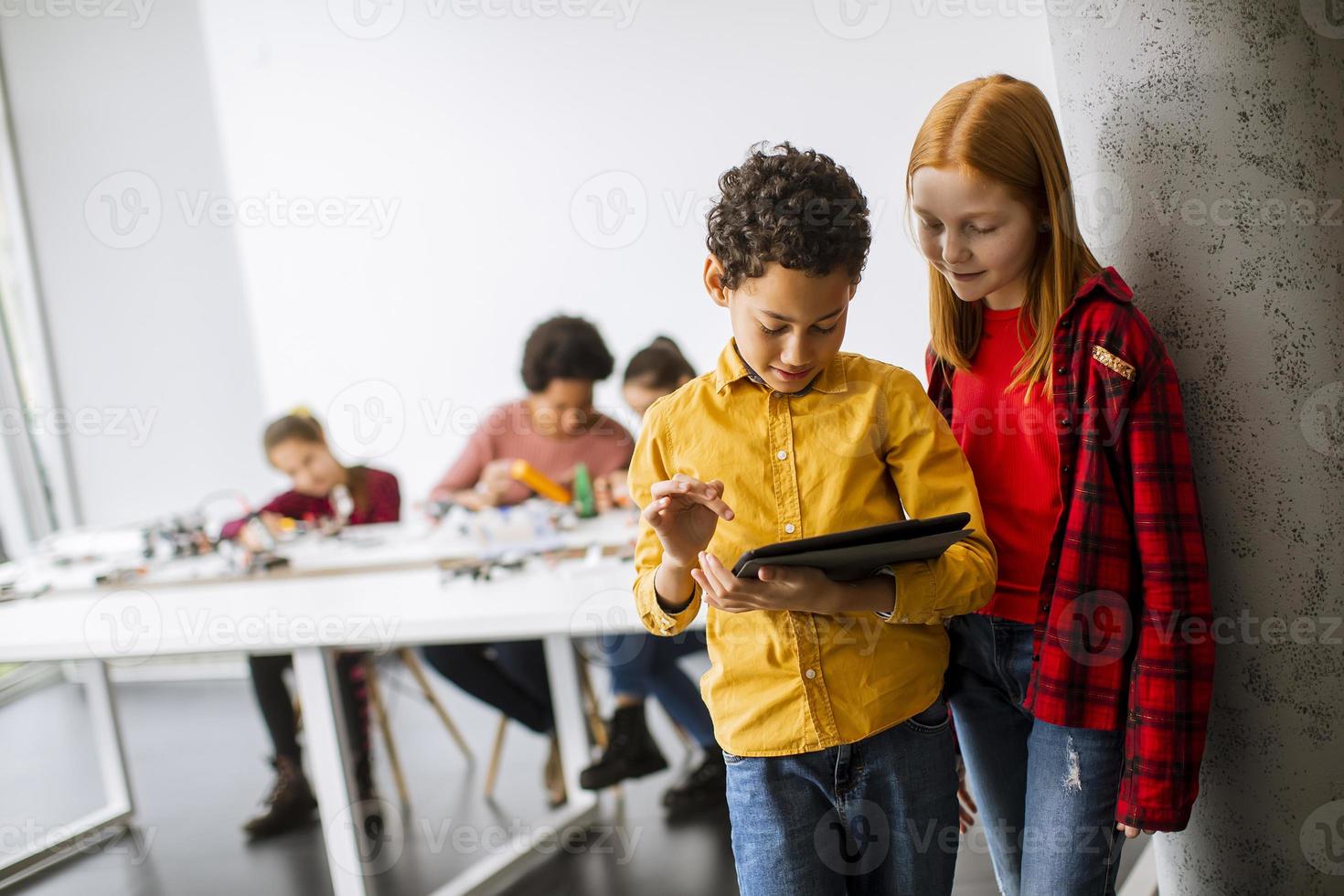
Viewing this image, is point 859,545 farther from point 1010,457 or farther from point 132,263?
point 132,263

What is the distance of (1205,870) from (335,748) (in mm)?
1840

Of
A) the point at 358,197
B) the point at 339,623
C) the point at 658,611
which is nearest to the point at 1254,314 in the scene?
the point at 658,611

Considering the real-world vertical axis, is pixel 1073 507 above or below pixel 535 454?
above

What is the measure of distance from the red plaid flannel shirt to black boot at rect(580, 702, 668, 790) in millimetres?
1850

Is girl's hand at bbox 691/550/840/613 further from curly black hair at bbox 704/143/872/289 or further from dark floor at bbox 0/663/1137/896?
dark floor at bbox 0/663/1137/896

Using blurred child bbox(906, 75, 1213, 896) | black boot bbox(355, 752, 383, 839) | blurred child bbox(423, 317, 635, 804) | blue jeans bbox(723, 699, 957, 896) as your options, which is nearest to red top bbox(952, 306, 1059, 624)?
blurred child bbox(906, 75, 1213, 896)

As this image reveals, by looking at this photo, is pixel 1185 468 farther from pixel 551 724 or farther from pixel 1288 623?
pixel 551 724

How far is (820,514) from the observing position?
123 cm

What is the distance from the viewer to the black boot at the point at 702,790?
3135 mm

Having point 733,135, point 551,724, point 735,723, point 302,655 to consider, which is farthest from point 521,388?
point 735,723

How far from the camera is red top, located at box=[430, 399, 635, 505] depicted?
401 centimetres

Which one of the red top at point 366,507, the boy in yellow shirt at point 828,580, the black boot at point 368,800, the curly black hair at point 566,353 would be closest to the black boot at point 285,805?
the black boot at point 368,800

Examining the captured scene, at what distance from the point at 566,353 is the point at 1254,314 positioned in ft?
9.06

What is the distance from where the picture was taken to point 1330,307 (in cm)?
131
